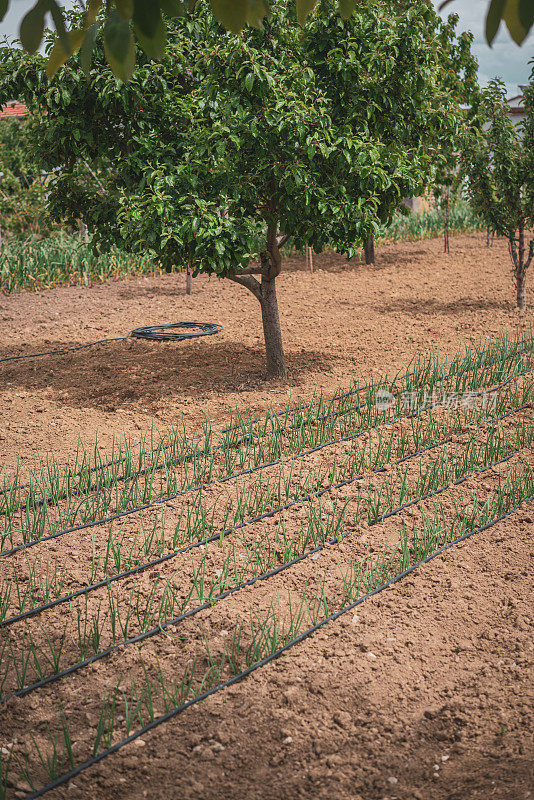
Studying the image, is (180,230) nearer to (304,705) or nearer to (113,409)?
(113,409)

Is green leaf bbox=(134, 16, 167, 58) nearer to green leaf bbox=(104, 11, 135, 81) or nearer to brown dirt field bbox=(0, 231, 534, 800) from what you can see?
green leaf bbox=(104, 11, 135, 81)

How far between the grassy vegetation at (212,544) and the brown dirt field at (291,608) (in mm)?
16

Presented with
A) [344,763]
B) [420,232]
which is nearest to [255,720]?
[344,763]

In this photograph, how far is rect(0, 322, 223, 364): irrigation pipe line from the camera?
23.8ft

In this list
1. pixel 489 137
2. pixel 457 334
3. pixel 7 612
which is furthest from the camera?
pixel 489 137

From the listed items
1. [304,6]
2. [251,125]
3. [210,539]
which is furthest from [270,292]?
[304,6]

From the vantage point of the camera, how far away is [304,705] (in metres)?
2.49

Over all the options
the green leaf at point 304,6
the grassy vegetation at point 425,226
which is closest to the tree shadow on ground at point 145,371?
the green leaf at point 304,6

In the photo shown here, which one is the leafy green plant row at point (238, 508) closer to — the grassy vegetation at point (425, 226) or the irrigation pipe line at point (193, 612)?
the irrigation pipe line at point (193, 612)

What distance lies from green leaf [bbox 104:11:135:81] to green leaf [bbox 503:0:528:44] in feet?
2.38

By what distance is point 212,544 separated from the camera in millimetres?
3553

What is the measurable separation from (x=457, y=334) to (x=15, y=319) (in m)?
5.39

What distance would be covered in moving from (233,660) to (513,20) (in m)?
2.28

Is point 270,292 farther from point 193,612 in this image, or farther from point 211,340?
point 193,612
